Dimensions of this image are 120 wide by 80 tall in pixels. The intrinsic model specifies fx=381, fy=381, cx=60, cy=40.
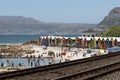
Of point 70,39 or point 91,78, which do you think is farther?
point 70,39

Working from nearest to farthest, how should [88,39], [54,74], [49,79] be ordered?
Result: [49,79] < [54,74] < [88,39]

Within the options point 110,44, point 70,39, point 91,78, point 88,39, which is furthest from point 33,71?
point 70,39

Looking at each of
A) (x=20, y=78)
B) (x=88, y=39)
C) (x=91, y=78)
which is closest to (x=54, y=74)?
(x=20, y=78)

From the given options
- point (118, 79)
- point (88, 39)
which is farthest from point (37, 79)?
point (88, 39)

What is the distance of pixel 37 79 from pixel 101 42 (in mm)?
63031

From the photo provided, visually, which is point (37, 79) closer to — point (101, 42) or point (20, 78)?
point (20, 78)

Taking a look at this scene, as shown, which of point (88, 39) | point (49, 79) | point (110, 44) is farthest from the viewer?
point (88, 39)

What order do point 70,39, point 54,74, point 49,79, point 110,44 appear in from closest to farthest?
point 49,79 → point 54,74 → point 110,44 → point 70,39

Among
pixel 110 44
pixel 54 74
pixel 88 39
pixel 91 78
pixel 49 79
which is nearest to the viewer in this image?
pixel 91 78

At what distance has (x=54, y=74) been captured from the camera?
84.2 feet

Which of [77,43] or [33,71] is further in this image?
[77,43]

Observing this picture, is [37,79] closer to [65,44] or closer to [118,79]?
[118,79]

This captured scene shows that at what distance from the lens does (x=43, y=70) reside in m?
27.3

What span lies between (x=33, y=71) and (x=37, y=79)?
3.14m
